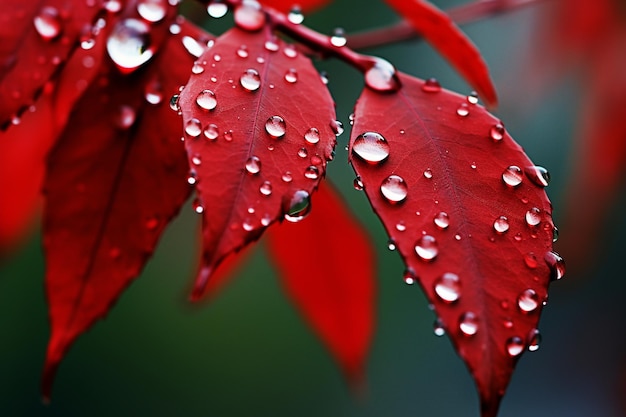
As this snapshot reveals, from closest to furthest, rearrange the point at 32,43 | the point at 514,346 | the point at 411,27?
the point at 514,346 < the point at 32,43 < the point at 411,27

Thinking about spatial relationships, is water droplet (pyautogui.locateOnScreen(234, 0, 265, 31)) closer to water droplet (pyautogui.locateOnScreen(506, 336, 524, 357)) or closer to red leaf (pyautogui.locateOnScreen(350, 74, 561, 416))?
red leaf (pyautogui.locateOnScreen(350, 74, 561, 416))

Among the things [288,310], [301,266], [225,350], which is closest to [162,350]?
[225,350]

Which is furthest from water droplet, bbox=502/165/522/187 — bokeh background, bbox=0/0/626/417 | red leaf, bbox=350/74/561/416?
bokeh background, bbox=0/0/626/417

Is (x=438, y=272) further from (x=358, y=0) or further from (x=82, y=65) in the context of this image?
(x=358, y=0)

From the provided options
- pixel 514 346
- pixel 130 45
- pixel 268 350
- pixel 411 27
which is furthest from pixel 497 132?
pixel 268 350

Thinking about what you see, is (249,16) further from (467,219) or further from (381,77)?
(467,219)
